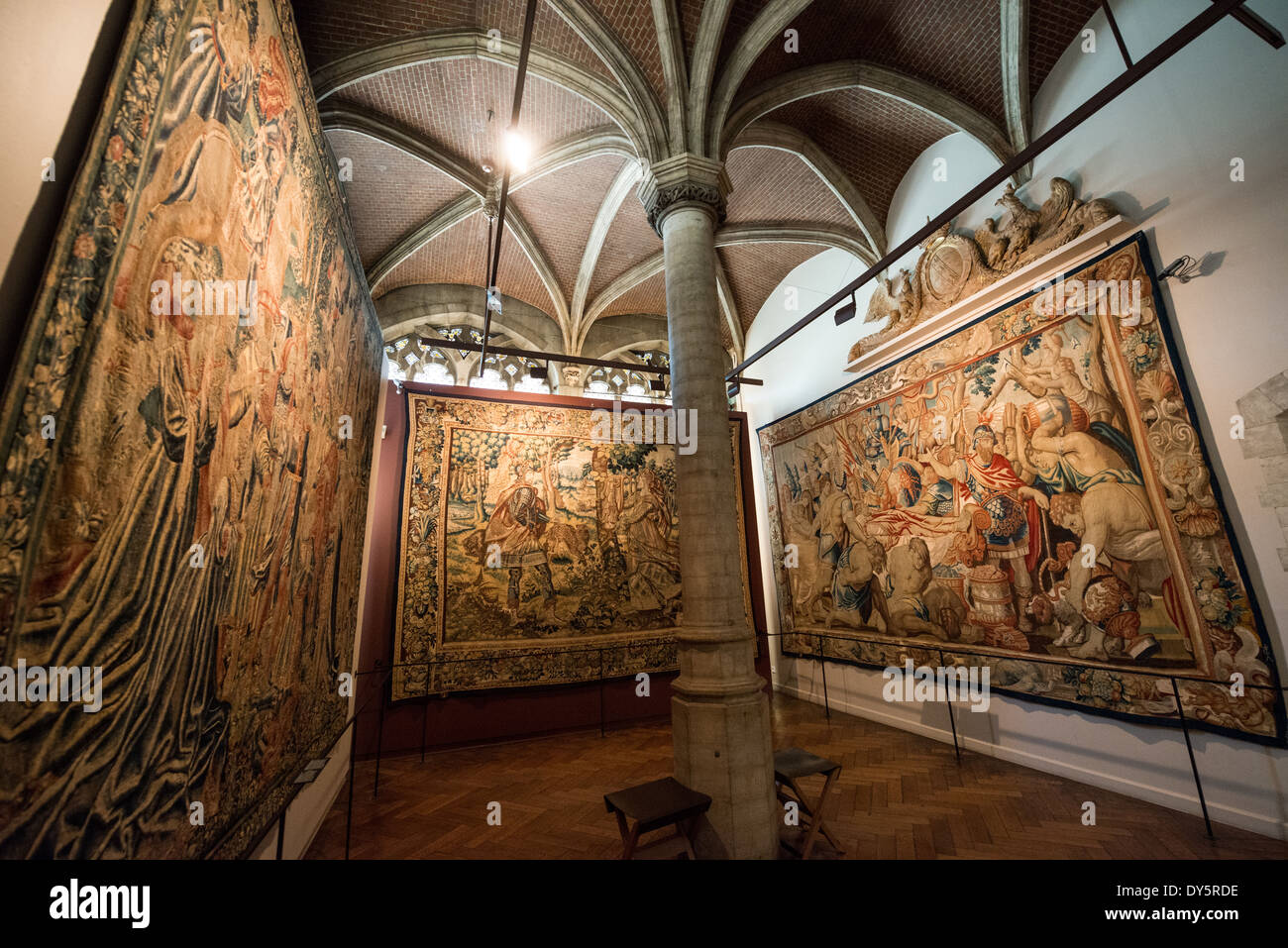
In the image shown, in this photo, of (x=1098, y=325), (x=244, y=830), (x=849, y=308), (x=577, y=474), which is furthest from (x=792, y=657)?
(x=244, y=830)

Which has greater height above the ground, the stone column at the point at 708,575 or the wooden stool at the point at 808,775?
the stone column at the point at 708,575

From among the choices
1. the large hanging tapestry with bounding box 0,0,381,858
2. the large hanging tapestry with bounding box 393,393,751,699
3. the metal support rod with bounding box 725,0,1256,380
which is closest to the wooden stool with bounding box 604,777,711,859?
the large hanging tapestry with bounding box 0,0,381,858

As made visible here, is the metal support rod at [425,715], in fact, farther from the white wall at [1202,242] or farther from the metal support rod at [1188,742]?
the metal support rod at [1188,742]

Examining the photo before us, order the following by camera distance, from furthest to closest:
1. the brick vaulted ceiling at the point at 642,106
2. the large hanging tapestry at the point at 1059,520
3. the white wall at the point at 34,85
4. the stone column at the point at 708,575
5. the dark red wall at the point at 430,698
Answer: the dark red wall at the point at 430,698
the brick vaulted ceiling at the point at 642,106
the large hanging tapestry at the point at 1059,520
the stone column at the point at 708,575
the white wall at the point at 34,85

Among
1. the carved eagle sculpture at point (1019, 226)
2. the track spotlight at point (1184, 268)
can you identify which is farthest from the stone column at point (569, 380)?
the track spotlight at point (1184, 268)

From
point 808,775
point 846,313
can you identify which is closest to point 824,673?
point 808,775

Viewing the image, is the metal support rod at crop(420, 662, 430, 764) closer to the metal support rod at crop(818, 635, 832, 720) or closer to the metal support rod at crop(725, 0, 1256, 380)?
the metal support rod at crop(818, 635, 832, 720)

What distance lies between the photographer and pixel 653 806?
299 cm

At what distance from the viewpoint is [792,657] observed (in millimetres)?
8852

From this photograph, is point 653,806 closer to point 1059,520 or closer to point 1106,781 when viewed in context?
point 1106,781

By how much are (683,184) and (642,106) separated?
1247mm

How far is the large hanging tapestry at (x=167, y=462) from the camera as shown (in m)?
1.21

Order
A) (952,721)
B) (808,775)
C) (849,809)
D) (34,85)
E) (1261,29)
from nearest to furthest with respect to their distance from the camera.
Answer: (34,85) → (808,775) → (1261,29) → (849,809) → (952,721)

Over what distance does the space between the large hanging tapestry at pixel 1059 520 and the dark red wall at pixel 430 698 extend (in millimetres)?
3622
